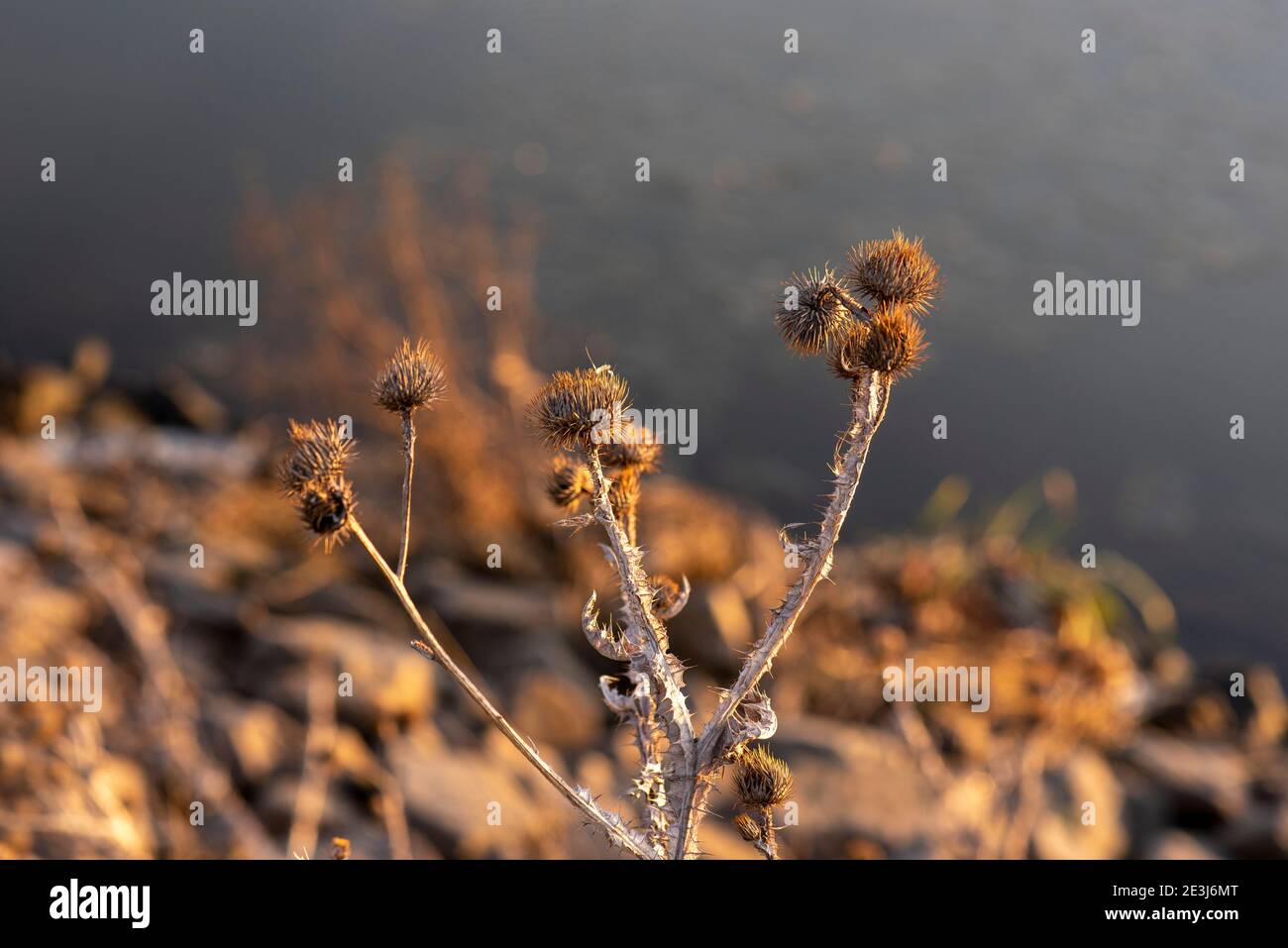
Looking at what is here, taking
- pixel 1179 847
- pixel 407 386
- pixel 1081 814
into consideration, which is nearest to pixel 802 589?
pixel 407 386

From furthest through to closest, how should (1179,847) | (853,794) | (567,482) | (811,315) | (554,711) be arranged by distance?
(554,711) < (1179,847) < (853,794) < (567,482) < (811,315)

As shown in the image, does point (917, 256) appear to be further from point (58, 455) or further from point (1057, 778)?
point (58, 455)

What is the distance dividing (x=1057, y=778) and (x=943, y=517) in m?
3.51

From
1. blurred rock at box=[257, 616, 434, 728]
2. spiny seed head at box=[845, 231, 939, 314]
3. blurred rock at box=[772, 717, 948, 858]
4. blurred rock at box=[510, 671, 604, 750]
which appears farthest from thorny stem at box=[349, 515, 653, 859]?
blurred rock at box=[510, 671, 604, 750]

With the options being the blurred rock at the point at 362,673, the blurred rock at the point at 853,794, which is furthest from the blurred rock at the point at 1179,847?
the blurred rock at the point at 362,673

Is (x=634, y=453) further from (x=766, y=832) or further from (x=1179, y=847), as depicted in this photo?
(x=1179, y=847)

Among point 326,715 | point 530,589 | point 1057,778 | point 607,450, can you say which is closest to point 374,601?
point 530,589

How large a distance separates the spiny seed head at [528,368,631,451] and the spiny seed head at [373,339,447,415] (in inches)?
6.7

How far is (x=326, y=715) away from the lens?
230 inches

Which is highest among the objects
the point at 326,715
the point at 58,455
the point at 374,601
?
the point at 58,455

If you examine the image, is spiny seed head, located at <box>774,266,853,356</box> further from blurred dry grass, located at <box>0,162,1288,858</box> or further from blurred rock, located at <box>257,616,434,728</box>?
blurred rock, located at <box>257,616,434,728</box>

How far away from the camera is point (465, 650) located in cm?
757

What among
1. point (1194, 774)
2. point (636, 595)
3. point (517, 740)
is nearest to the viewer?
point (517, 740)

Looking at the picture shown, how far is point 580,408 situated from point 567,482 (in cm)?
31
